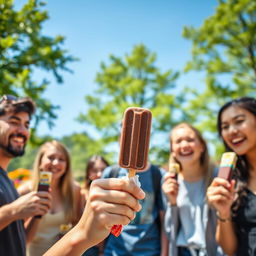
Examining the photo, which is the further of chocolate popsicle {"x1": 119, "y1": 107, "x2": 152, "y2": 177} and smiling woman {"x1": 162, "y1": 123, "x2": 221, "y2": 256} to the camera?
smiling woman {"x1": 162, "y1": 123, "x2": 221, "y2": 256}

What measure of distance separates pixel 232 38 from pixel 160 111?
4904 mm

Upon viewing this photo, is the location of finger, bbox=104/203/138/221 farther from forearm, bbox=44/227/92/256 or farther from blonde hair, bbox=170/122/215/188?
blonde hair, bbox=170/122/215/188

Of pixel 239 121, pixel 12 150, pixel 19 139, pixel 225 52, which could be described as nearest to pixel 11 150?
pixel 12 150

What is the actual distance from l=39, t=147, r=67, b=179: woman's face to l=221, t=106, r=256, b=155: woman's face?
213 cm

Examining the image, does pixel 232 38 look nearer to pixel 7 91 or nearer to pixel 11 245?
pixel 7 91

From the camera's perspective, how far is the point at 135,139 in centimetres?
128

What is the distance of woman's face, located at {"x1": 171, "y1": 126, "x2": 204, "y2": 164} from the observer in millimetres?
3119

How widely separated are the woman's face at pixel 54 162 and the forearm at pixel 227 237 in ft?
7.01

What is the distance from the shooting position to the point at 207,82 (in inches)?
507

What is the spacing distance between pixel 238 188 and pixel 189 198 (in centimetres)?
59

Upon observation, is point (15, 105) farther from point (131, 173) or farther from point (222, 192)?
point (222, 192)

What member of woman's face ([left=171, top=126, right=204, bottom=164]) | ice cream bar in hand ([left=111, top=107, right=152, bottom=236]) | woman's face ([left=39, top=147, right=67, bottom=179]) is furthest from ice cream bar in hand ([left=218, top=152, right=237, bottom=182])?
woman's face ([left=39, top=147, right=67, bottom=179])

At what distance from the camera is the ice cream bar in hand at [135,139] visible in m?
1.28

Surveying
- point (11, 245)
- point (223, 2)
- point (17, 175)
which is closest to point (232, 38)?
point (223, 2)
